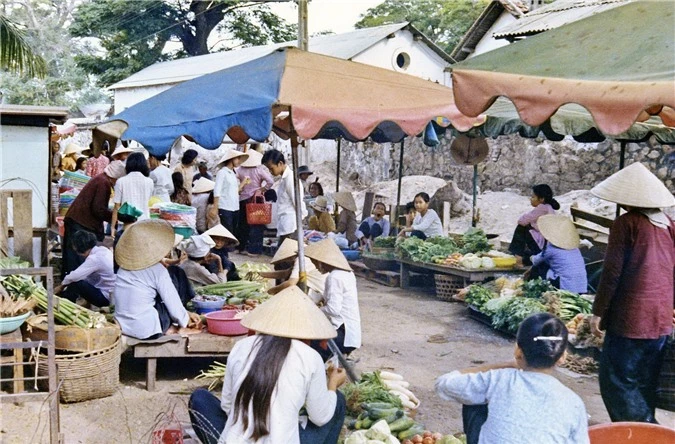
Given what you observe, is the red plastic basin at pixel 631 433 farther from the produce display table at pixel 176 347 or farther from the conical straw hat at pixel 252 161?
the conical straw hat at pixel 252 161

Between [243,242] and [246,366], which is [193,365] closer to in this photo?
[246,366]

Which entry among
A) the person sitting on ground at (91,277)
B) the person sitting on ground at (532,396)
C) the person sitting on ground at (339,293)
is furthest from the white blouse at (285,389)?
the person sitting on ground at (91,277)

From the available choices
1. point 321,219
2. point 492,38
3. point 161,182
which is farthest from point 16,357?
point 492,38

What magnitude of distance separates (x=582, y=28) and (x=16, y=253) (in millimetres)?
5742

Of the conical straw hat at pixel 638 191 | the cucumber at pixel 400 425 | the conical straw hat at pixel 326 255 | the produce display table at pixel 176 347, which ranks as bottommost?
the cucumber at pixel 400 425

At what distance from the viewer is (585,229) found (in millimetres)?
10133

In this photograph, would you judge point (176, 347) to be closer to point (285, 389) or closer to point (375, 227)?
point (285, 389)

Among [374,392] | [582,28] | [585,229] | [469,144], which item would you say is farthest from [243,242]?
[582,28]

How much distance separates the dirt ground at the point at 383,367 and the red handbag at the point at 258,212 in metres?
3.19

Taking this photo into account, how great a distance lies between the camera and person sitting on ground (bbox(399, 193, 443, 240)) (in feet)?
36.9

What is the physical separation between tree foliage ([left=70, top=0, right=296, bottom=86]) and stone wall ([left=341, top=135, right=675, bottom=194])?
1073 cm

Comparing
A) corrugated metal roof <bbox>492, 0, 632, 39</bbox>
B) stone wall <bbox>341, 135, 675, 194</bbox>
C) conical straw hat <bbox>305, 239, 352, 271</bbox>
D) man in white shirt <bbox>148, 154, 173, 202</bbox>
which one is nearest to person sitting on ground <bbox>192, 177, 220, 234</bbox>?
man in white shirt <bbox>148, 154, 173, 202</bbox>

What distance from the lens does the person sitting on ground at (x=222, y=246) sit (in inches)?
318

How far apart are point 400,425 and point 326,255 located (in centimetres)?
166
